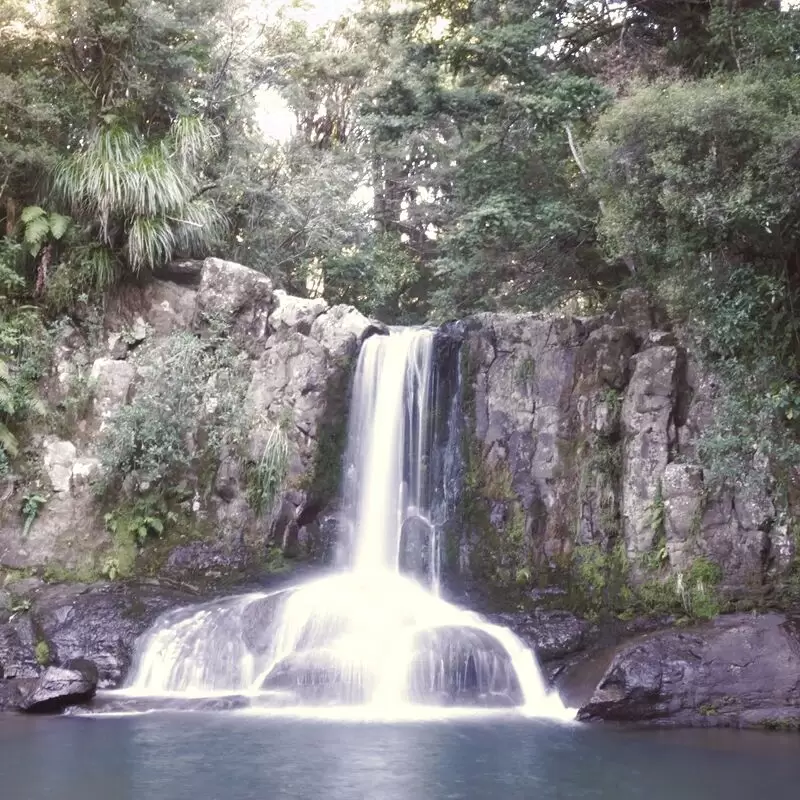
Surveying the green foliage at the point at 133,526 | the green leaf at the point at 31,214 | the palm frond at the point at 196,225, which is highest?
the palm frond at the point at 196,225

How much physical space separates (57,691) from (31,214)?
8.51 metres

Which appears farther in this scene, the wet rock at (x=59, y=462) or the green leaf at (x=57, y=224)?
the green leaf at (x=57, y=224)

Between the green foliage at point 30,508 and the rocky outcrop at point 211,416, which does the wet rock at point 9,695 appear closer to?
the rocky outcrop at point 211,416

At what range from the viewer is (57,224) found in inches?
608

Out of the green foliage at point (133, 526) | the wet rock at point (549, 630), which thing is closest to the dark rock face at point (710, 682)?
the wet rock at point (549, 630)

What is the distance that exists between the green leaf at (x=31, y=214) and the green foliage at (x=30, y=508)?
4.71 m

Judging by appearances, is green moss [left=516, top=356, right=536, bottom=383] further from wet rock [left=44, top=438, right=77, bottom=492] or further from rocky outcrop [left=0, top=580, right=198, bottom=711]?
wet rock [left=44, top=438, right=77, bottom=492]

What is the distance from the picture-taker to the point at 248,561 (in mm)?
14055

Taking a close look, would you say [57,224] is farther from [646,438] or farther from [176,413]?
[646,438]

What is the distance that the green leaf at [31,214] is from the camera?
15352 millimetres

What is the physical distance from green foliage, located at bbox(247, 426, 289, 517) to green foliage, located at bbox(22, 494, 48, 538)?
10.6 feet

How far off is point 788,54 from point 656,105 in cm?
239

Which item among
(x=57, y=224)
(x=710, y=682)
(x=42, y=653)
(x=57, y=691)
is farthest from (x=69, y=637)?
(x=710, y=682)

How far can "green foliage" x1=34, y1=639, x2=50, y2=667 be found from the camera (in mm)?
11367
